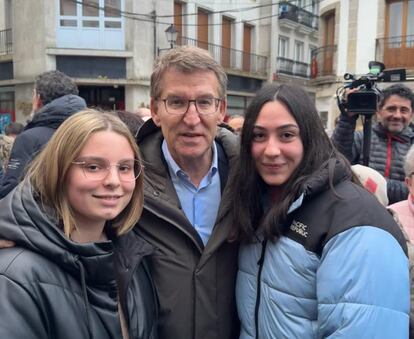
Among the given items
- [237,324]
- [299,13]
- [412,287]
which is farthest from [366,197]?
[299,13]

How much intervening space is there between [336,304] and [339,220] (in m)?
0.28

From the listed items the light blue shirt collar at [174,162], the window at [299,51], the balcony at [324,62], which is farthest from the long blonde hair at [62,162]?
the window at [299,51]

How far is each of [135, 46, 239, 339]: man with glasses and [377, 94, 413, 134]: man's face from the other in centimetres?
219

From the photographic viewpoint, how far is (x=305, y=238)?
1633 mm

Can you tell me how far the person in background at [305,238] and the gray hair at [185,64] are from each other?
1.07 feet

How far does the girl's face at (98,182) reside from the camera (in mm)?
1616

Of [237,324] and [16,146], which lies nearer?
[237,324]

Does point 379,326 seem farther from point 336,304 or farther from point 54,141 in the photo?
point 54,141

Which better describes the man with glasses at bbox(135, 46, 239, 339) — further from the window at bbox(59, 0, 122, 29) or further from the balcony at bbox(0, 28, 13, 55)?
the balcony at bbox(0, 28, 13, 55)

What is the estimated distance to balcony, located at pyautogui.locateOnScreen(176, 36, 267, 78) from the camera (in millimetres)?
18969

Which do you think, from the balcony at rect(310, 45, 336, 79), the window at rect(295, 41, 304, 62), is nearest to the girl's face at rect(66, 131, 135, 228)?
the balcony at rect(310, 45, 336, 79)

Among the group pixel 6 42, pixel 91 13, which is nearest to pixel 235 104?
pixel 91 13

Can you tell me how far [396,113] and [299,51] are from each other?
78.8 ft

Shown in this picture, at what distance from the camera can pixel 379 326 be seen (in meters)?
1.44
